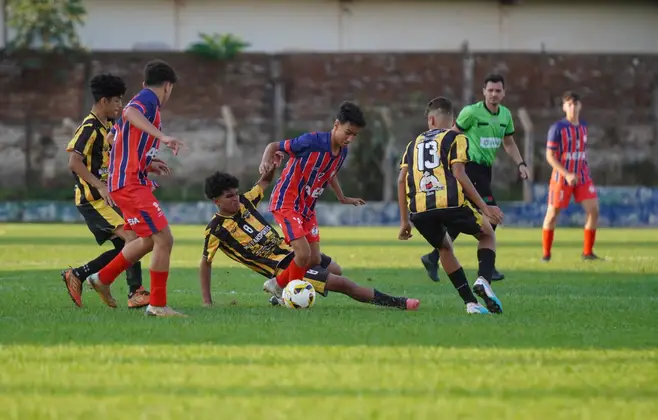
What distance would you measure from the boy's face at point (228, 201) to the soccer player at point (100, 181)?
0.69 metres

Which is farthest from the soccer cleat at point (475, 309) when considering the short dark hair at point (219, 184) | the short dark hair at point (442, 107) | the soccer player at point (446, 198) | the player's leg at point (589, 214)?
the player's leg at point (589, 214)

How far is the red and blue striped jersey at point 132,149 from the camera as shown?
8.88 metres

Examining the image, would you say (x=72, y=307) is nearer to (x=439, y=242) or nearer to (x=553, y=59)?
(x=439, y=242)

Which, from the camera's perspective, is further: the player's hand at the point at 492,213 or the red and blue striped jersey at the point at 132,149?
the player's hand at the point at 492,213

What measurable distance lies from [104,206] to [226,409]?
520 centimetres

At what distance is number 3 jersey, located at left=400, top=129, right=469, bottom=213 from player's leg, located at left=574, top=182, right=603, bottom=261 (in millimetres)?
7389

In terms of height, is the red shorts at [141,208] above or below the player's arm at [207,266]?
above

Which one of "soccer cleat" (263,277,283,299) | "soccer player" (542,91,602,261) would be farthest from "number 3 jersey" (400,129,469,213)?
"soccer player" (542,91,602,261)

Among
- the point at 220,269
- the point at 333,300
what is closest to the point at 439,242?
the point at 333,300

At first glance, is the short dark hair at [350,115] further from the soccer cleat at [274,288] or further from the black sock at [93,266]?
the black sock at [93,266]

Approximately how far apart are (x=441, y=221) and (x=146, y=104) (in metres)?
2.14

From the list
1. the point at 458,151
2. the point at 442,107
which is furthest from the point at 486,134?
the point at 458,151

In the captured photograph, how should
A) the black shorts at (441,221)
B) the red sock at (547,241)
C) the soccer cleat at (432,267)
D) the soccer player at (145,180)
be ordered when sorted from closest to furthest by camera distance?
the soccer player at (145,180) < the black shorts at (441,221) < the soccer cleat at (432,267) < the red sock at (547,241)

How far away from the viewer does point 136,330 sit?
783cm
